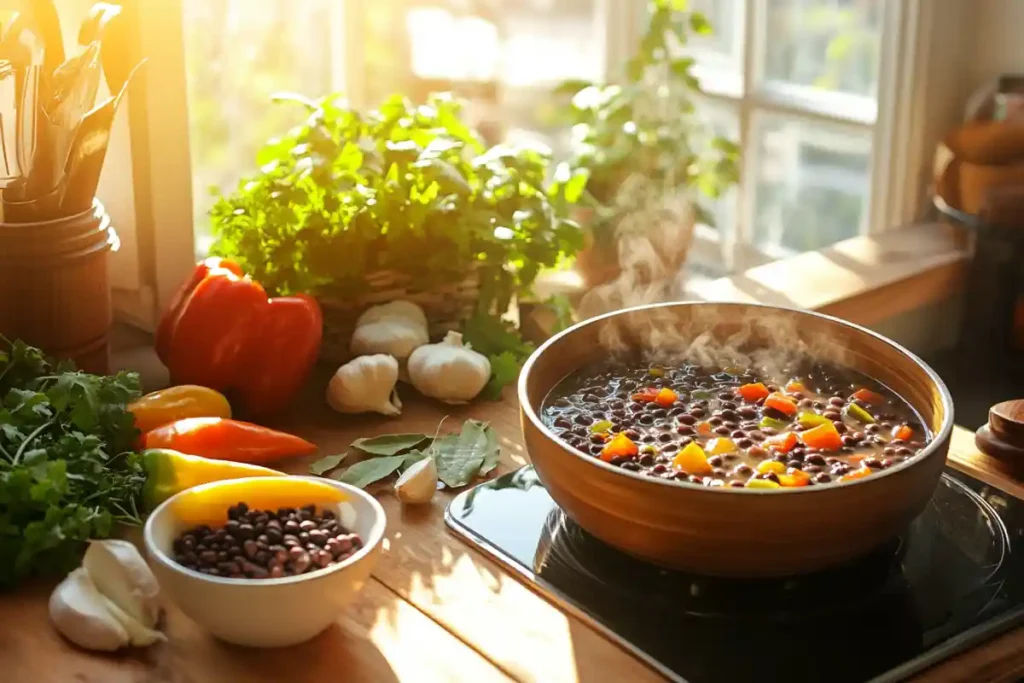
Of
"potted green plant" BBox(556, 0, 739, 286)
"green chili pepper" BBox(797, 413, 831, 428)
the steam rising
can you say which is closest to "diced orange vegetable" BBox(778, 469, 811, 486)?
"green chili pepper" BBox(797, 413, 831, 428)

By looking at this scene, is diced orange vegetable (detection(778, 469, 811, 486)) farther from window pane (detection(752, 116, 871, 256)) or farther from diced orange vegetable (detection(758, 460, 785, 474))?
window pane (detection(752, 116, 871, 256))

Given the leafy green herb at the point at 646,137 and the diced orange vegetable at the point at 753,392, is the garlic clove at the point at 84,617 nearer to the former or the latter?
the diced orange vegetable at the point at 753,392

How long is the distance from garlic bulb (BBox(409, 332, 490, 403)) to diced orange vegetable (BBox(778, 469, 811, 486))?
491 mm

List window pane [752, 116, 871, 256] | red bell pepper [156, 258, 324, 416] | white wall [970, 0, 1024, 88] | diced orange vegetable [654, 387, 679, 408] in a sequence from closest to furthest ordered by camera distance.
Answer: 1. diced orange vegetable [654, 387, 679, 408]
2. red bell pepper [156, 258, 324, 416]
3. white wall [970, 0, 1024, 88]
4. window pane [752, 116, 871, 256]

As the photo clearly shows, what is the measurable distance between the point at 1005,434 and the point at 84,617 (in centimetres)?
100

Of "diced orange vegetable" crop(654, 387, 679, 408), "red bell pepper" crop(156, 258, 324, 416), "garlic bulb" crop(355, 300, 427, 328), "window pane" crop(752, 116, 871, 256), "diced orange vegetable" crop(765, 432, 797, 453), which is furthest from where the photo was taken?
"window pane" crop(752, 116, 871, 256)

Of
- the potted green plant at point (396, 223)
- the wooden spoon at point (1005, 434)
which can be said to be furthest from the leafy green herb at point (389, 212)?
the wooden spoon at point (1005, 434)

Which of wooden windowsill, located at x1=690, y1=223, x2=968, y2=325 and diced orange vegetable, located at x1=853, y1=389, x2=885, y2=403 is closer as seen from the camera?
diced orange vegetable, located at x1=853, y1=389, x2=885, y2=403

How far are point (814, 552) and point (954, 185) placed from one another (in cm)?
117

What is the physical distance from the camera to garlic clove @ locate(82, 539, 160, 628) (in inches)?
44.1

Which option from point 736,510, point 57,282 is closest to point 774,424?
point 736,510

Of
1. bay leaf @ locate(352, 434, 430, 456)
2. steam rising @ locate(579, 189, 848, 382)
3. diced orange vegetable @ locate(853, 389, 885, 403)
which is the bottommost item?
bay leaf @ locate(352, 434, 430, 456)

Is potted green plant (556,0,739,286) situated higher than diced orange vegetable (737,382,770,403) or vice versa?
potted green plant (556,0,739,286)

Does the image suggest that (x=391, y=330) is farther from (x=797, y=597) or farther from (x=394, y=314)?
(x=797, y=597)
